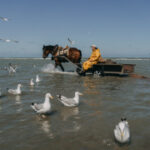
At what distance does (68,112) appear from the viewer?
737cm

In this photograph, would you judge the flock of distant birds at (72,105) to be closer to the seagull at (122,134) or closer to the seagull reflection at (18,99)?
the seagull at (122,134)

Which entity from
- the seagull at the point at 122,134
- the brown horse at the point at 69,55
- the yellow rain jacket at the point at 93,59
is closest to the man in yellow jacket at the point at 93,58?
the yellow rain jacket at the point at 93,59

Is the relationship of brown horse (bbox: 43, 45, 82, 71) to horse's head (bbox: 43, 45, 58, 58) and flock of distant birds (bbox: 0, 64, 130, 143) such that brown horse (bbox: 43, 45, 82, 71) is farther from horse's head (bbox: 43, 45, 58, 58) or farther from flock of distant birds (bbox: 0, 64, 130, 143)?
flock of distant birds (bbox: 0, 64, 130, 143)

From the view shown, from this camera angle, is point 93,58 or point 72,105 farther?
point 93,58

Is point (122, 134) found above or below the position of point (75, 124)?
above

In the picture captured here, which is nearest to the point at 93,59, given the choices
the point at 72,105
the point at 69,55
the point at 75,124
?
the point at 69,55

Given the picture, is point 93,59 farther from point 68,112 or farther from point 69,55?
point 68,112

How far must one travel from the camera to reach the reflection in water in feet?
22.7

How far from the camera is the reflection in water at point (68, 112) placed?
6.90 metres

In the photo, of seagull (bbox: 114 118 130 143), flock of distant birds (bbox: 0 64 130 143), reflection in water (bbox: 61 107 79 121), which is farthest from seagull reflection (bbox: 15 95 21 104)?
seagull (bbox: 114 118 130 143)

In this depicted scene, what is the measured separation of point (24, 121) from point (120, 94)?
568cm

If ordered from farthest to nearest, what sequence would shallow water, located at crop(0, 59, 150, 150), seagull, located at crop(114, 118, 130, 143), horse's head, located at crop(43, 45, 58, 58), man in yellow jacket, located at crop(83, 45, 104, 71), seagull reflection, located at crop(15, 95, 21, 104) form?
horse's head, located at crop(43, 45, 58, 58) → man in yellow jacket, located at crop(83, 45, 104, 71) → seagull reflection, located at crop(15, 95, 21, 104) → shallow water, located at crop(0, 59, 150, 150) → seagull, located at crop(114, 118, 130, 143)

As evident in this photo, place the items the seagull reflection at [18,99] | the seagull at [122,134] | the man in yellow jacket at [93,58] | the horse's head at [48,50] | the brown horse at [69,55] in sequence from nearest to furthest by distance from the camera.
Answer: the seagull at [122,134], the seagull reflection at [18,99], the man in yellow jacket at [93,58], the brown horse at [69,55], the horse's head at [48,50]

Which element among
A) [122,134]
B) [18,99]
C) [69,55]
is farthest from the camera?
[69,55]
